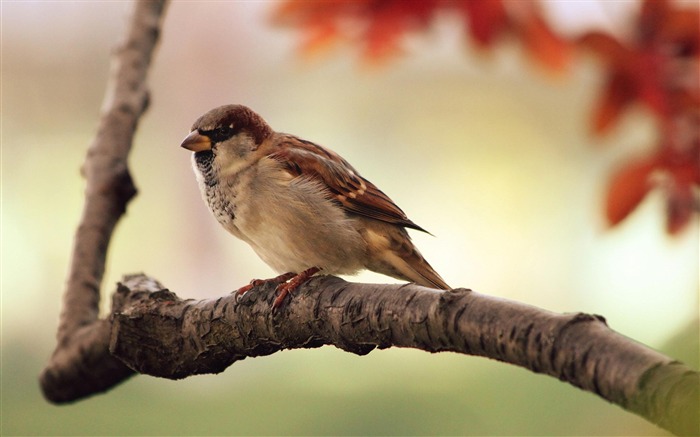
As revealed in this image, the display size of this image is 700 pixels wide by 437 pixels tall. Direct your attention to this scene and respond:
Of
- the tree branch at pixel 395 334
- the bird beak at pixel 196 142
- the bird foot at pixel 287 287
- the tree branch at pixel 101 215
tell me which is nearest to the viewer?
the tree branch at pixel 395 334

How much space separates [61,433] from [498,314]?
1012mm

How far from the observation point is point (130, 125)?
1.09 meters

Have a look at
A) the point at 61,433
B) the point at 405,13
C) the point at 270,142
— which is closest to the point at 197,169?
the point at 270,142

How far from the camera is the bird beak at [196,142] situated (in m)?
1.10

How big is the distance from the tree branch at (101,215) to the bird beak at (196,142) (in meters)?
0.07

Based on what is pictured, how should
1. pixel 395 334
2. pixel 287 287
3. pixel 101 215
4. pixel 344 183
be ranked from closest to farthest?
pixel 395 334 → pixel 287 287 → pixel 101 215 → pixel 344 183

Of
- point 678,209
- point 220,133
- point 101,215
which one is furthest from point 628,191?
point 101,215

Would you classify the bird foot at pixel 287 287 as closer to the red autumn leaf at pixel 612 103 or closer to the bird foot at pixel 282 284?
the bird foot at pixel 282 284

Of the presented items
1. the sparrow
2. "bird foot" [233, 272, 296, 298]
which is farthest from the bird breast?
"bird foot" [233, 272, 296, 298]

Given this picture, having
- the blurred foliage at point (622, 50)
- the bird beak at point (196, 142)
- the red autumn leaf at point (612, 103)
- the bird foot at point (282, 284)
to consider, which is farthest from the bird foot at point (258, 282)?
the red autumn leaf at point (612, 103)

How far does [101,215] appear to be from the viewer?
3.47 feet

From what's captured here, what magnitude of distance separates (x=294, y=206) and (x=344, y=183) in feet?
0.29

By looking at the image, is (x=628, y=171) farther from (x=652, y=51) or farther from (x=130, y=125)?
(x=130, y=125)

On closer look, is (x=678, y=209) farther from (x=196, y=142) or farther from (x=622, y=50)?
(x=196, y=142)
